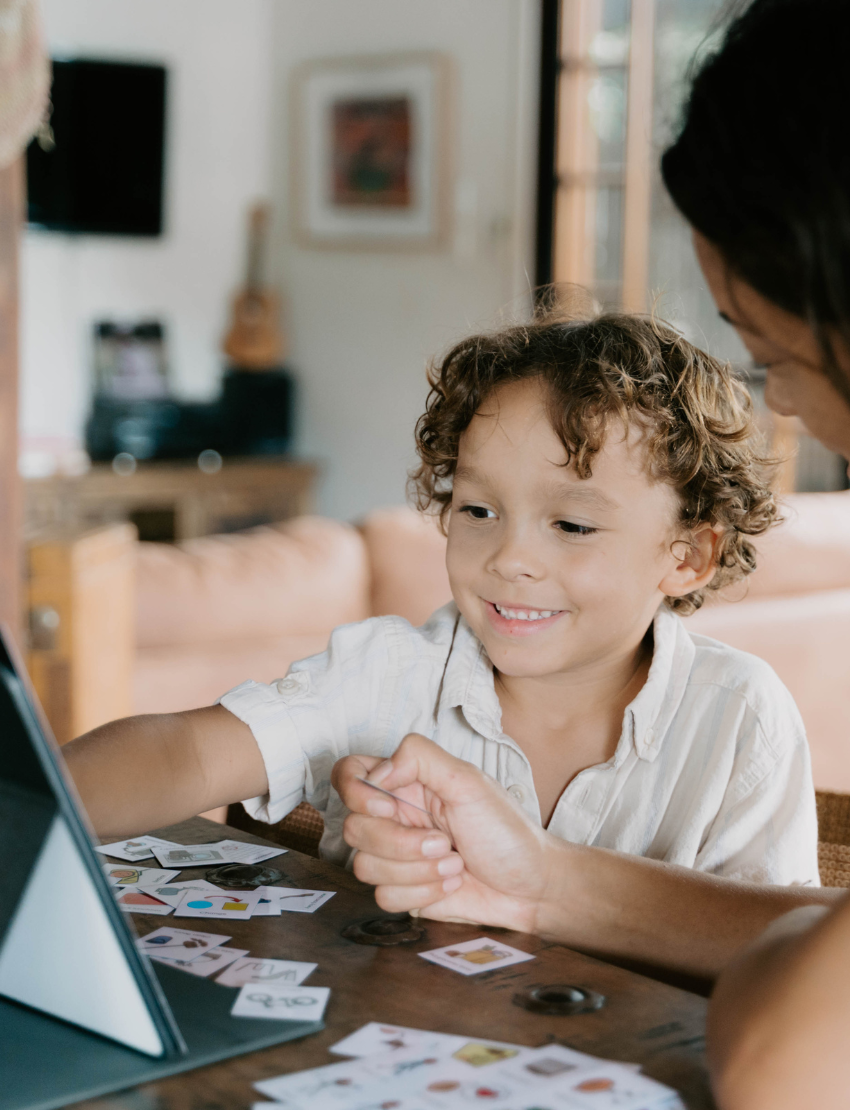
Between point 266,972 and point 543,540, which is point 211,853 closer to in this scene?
point 266,972

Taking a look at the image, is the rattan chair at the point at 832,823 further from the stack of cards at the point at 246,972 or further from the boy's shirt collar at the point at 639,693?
the stack of cards at the point at 246,972

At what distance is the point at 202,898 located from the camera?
936 millimetres

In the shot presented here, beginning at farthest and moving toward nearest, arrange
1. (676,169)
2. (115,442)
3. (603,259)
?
(115,442) < (603,259) < (676,169)

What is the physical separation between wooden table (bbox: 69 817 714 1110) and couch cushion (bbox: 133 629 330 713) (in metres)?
1.61

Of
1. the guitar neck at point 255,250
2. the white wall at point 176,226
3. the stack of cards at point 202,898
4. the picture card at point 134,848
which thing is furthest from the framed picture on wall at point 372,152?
the stack of cards at point 202,898

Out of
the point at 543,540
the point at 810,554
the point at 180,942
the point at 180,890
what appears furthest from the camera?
the point at 810,554

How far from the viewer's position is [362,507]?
6598 millimetres

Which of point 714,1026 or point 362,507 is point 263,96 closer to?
point 362,507

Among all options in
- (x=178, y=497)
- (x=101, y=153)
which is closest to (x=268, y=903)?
(x=178, y=497)

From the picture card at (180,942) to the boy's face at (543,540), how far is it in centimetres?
43

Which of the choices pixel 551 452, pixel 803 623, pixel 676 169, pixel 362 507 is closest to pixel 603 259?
pixel 362 507

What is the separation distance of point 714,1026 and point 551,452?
0.62 m

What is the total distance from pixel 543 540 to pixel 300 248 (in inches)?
230

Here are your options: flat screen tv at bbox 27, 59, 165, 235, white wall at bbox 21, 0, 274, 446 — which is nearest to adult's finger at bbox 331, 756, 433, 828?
white wall at bbox 21, 0, 274, 446
